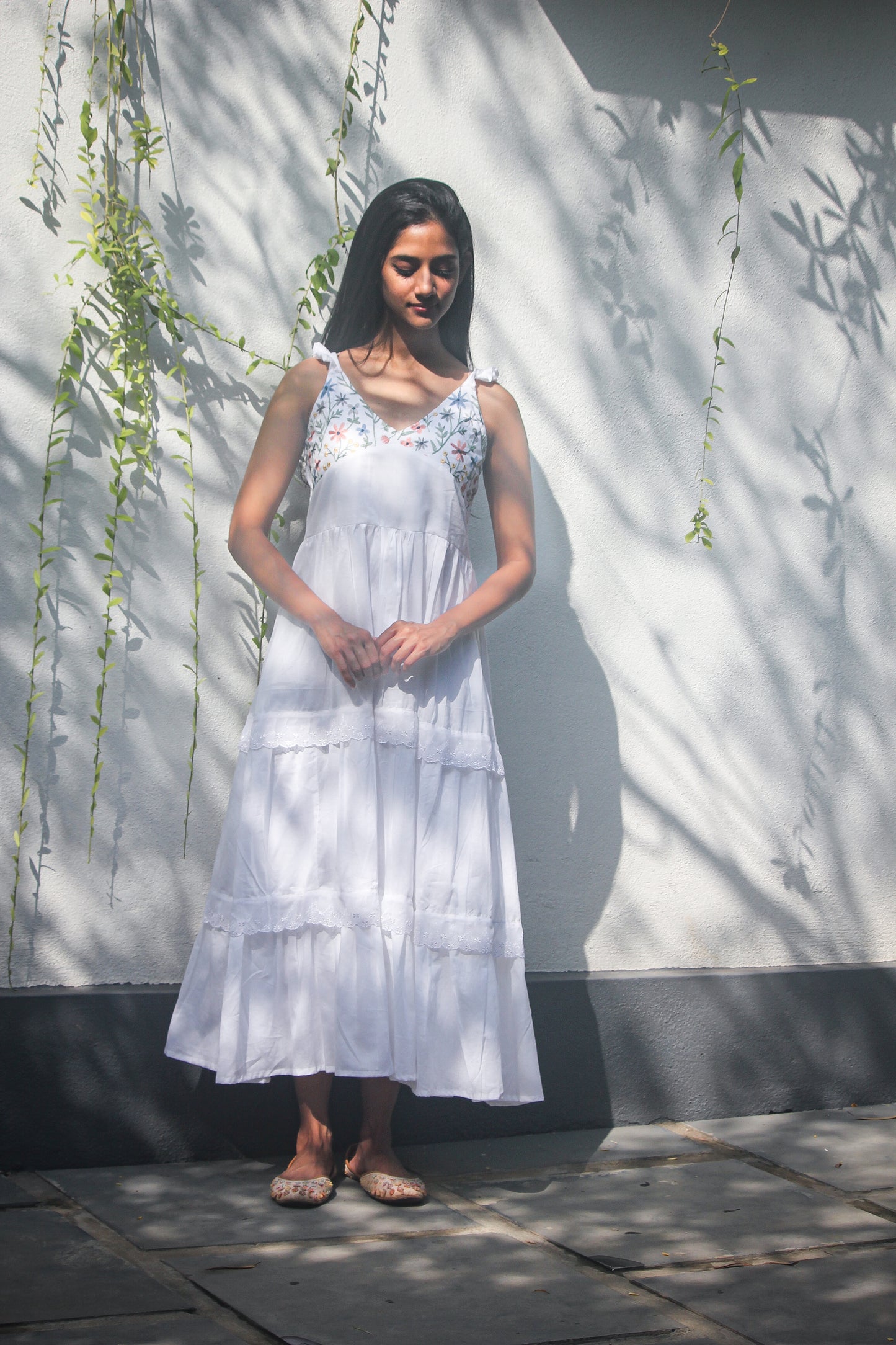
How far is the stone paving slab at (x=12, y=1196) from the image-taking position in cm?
270

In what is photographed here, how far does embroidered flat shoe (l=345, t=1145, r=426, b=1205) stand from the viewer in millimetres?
2799

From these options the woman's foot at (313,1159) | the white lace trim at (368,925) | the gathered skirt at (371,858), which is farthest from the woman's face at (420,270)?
the woman's foot at (313,1159)

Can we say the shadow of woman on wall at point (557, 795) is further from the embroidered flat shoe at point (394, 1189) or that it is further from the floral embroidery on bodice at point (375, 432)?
the embroidered flat shoe at point (394, 1189)

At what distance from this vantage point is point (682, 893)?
3.62 metres

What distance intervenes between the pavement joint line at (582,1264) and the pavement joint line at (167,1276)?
483 mm

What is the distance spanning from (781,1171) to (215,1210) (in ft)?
4.20

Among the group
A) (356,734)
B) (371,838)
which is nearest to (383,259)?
(356,734)

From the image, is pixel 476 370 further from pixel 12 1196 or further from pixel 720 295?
pixel 12 1196

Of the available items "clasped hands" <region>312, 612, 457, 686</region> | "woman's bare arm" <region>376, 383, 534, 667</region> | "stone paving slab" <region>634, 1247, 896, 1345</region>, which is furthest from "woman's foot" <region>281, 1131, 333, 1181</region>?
"woman's bare arm" <region>376, 383, 534, 667</region>

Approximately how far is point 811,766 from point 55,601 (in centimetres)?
204

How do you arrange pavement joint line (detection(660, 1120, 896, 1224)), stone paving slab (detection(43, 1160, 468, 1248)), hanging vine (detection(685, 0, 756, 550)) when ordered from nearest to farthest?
stone paving slab (detection(43, 1160, 468, 1248)) → pavement joint line (detection(660, 1120, 896, 1224)) → hanging vine (detection(685, 0, 756, 550))

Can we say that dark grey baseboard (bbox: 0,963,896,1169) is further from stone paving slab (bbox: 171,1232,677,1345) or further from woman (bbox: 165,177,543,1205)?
stone paving slab (bbox: 171,1232,677,1345)

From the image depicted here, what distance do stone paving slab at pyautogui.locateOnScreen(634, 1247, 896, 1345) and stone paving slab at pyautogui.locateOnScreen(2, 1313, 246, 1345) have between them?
0.17m

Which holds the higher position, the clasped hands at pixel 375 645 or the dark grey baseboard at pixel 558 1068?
the clasped hands at pixel 375 645
